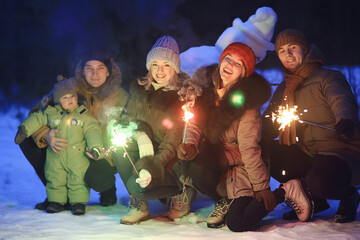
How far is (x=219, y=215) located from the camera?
3.24 meters

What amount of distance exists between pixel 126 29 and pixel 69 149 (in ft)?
18.6

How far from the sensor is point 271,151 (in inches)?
142

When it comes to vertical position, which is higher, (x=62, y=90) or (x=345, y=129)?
(x=62, y=90)

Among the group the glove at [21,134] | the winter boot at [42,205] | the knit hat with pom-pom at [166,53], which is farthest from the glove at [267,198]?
the glove at [21,134]

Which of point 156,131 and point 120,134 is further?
point 156,131

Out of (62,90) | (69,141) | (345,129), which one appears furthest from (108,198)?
(345,129)

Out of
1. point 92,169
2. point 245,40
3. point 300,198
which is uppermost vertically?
point 245,40

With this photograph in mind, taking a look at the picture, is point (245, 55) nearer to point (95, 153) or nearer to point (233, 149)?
point (233, 149)

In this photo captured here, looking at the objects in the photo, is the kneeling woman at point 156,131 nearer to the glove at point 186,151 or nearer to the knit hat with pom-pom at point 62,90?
the glove at point 186,151

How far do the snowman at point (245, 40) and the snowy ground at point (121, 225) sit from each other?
1.52 meters

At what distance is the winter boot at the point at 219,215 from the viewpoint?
320 centimetres

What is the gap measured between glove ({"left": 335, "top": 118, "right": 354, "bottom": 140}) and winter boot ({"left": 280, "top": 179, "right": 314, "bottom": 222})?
554mm

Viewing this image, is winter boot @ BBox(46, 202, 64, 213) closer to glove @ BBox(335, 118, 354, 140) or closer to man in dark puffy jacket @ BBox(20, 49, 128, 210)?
man in dark puffy jacket @ BBox(20, 49, 128, 210)

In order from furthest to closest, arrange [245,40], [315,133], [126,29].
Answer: [126,29]
[245,40]
[315,133]
